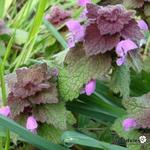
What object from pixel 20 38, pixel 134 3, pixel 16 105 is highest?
pixel 134 3

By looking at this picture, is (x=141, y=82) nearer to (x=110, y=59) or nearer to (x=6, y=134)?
(x=110, y=59)

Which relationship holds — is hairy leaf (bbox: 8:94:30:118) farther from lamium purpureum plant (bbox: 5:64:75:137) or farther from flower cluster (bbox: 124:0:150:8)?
flower cluster (bbox: 124:0:150:8)

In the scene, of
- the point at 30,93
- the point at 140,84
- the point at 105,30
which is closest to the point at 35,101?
the point at 30,93

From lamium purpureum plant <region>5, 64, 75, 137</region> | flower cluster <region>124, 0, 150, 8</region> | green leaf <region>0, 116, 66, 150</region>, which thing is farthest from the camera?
flower cluster <region>124, 0, 150, 8</region>

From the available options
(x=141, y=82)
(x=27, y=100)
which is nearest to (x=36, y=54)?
(x=141, y=82)

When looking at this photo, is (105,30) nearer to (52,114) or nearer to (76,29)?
(76,29)

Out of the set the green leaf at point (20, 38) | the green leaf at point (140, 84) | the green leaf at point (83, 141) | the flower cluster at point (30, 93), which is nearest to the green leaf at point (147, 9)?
the green leaf at point (140, 84)

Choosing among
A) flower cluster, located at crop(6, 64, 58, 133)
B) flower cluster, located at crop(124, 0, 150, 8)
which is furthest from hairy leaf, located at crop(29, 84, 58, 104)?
flower cluster, located at crop(124, 0, 150, 8)
